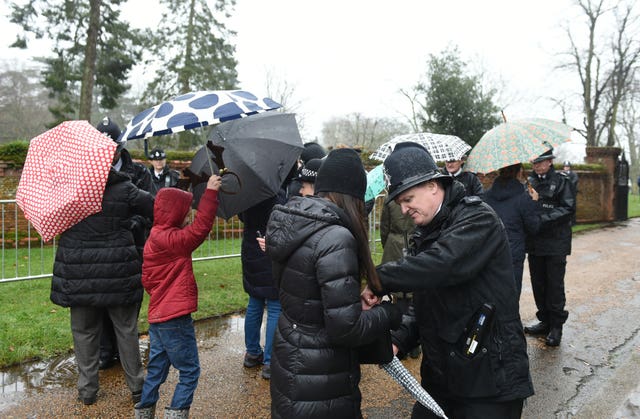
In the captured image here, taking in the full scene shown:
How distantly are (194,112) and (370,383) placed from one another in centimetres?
274

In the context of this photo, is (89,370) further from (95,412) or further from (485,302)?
(485,302)

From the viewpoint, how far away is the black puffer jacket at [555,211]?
202 inches

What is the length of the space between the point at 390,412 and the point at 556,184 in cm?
312

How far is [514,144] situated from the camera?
4.02 m

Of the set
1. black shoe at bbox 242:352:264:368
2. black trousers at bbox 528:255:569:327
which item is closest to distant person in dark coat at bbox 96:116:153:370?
black shoe at bbox 242:352:264:368

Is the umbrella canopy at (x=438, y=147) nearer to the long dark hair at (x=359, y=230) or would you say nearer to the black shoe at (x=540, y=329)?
the long dark hair at (x=359, y=230)

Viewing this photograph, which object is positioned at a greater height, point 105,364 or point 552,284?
point 552,284

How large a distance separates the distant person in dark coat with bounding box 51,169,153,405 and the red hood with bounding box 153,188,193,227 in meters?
0.64

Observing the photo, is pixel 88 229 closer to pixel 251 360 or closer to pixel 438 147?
pixel 251 360

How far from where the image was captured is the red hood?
317 cm

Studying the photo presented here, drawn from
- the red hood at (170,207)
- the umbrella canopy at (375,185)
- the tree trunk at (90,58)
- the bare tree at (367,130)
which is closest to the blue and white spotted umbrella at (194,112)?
the red hood at (170,207)

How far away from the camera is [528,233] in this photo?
4785mm

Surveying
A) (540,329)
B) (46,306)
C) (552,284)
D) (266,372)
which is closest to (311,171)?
(266,372)

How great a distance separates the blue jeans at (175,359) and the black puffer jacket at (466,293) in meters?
1.69
